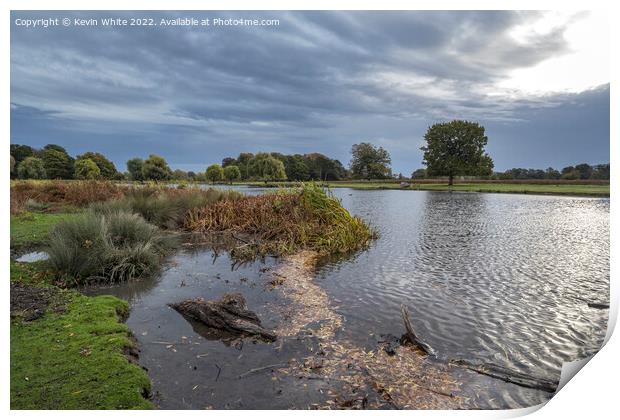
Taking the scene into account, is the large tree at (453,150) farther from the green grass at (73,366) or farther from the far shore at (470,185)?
the green grass at (73,366)

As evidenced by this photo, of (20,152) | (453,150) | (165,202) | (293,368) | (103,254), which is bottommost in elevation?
(293,368)

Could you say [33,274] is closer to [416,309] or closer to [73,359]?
[73,359]

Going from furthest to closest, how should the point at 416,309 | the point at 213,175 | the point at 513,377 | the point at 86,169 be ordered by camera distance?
the point at 213,175
the point at 86,169
the point at 416,309
the point at 513,377

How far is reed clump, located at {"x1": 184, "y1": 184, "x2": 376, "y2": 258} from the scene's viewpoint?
12648mm

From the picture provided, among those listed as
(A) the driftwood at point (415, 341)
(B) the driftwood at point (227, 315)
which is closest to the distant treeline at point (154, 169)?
(B) the driftwood at point (227, 315)

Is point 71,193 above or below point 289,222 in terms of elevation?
above

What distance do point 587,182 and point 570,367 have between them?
3294 mm

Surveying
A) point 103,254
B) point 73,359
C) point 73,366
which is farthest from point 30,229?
point 73,366

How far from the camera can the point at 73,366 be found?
417 cm

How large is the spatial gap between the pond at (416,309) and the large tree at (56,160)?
2.53 meters

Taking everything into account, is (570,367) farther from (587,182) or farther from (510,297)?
(587,182)

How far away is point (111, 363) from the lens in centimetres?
429

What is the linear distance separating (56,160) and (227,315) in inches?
166

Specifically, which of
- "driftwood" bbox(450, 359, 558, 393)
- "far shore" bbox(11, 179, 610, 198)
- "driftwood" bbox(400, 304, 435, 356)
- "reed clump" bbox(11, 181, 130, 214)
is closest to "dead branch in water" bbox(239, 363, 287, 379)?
"driftwood" bbox(400, 304, 435, 356)
